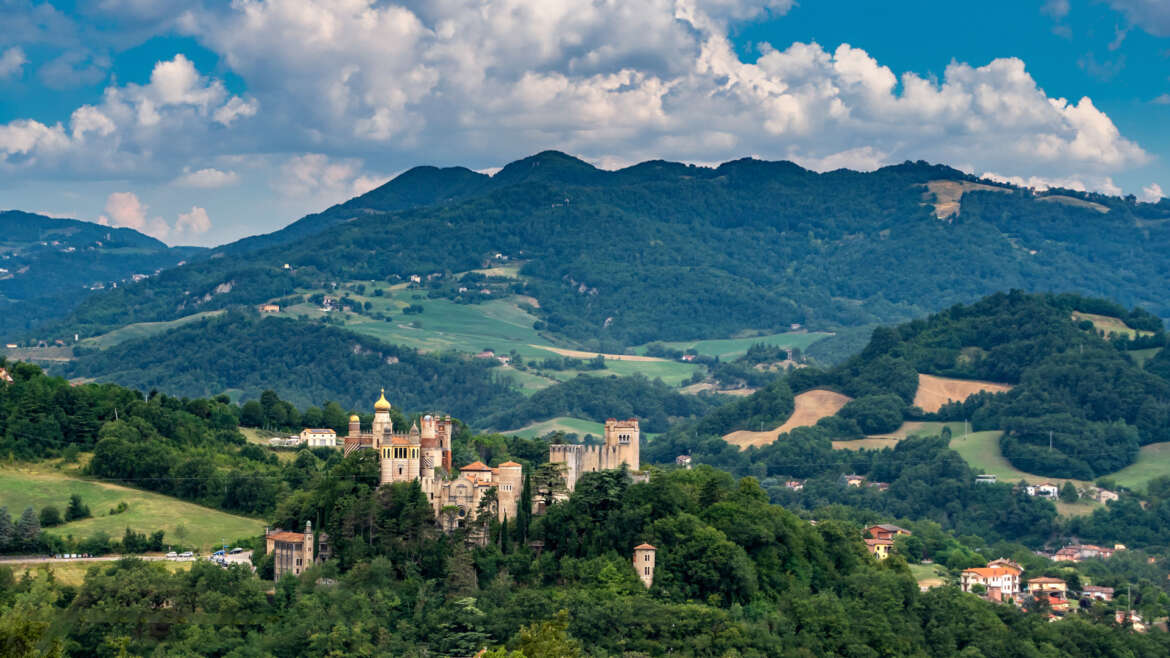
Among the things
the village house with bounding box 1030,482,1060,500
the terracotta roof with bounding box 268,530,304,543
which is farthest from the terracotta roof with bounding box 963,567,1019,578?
the terracotta roof with bounding box 268,530,304,543

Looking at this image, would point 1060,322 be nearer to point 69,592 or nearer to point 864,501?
point 864,501

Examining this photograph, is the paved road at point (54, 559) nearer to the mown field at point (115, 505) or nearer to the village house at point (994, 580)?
the mown field at point (115, 505)

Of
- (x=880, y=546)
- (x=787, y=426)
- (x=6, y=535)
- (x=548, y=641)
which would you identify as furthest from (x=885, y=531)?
(x=787, y=426)

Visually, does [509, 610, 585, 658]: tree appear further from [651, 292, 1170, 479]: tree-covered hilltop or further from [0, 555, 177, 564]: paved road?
[651, 292, 1170, 479]: tree-covered hilltop

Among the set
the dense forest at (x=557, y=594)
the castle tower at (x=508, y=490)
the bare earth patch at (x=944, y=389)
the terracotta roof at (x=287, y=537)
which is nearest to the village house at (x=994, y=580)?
the dense forest at (x=557, y=594)

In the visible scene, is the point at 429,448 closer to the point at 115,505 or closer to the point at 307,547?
the point at 307,547
